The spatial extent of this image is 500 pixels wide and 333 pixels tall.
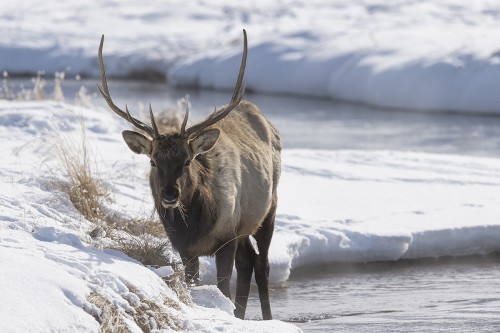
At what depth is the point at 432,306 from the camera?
817 centimetres

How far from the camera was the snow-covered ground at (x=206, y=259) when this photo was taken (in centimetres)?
558

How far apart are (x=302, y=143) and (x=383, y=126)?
10.8 feet

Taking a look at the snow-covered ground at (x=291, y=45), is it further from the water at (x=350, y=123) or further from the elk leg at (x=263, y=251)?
the elk leg at (x=263, y=251)

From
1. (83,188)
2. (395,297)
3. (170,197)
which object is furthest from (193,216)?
(395,297)

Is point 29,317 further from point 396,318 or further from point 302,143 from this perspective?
point 302,143

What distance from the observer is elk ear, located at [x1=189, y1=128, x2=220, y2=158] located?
7.01 m

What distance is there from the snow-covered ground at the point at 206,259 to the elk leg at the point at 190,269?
218mm

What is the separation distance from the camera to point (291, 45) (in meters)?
28.2

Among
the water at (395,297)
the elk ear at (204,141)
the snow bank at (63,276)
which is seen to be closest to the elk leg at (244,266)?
the water at (395,297)

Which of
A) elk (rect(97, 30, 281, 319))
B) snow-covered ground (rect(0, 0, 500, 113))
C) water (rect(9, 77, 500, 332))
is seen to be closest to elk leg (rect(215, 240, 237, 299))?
elk (rect(97, 30, 281, 319))

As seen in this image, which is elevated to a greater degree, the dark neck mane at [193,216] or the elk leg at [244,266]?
the dark neck mane at [193,216]

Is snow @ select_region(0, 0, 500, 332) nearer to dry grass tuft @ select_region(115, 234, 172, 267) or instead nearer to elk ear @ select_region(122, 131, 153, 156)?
dry grass tuft @ select_region(115, 234, 172, 267)

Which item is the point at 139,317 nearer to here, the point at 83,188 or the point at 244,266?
the point at 244,266

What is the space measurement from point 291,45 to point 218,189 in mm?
21165
